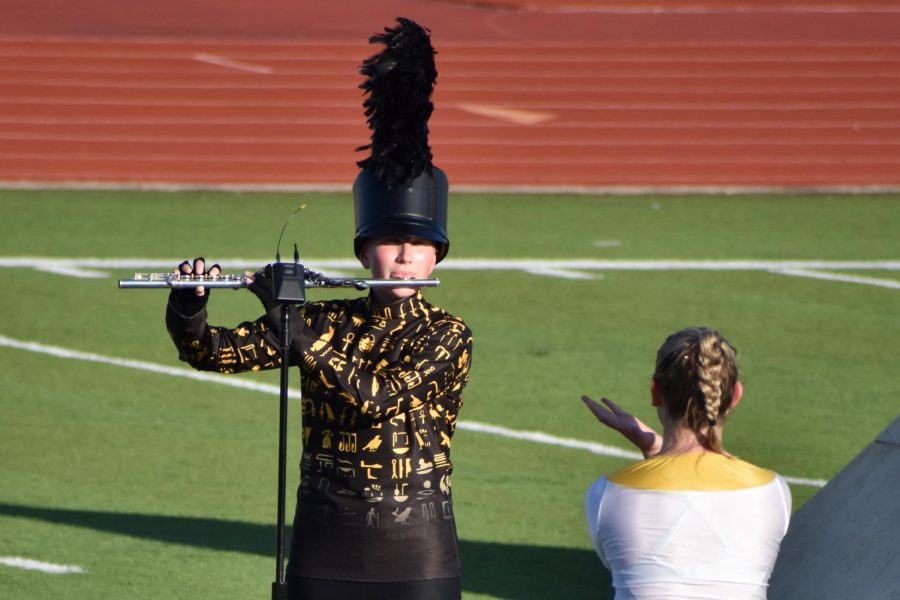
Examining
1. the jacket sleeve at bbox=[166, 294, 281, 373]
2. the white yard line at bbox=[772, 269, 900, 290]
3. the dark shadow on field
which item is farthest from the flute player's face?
the white yard line at bbox=[772, 269, 900, 290]

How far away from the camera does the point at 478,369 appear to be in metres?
10.3

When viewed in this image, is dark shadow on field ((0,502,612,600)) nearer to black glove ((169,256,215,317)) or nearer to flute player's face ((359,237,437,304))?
flute player's face ((359,237,437,304))

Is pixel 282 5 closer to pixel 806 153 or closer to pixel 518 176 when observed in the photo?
pixel 518 176

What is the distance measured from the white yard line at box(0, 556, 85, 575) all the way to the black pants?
3152mm

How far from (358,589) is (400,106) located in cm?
125

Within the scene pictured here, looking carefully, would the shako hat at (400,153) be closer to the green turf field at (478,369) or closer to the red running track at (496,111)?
the green turf field at (478,369)

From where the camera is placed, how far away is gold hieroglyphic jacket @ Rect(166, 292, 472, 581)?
3783 millimetres

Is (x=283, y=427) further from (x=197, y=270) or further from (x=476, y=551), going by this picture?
(x=476, y=551)

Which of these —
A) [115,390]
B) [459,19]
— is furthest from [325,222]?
[459,19]

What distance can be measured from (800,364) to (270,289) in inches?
285

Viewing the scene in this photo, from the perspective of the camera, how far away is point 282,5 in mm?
23734

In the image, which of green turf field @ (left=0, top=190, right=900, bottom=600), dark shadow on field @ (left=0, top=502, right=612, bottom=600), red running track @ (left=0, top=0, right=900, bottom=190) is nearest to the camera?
dark shadow on field @ (left=0, top=502, right=612, bottom=600)

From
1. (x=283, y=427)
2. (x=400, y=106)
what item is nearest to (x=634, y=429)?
(x=283, y=427)

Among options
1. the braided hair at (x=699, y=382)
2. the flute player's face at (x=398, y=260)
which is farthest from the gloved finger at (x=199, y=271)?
the braided hair at (x=699, y=382)
